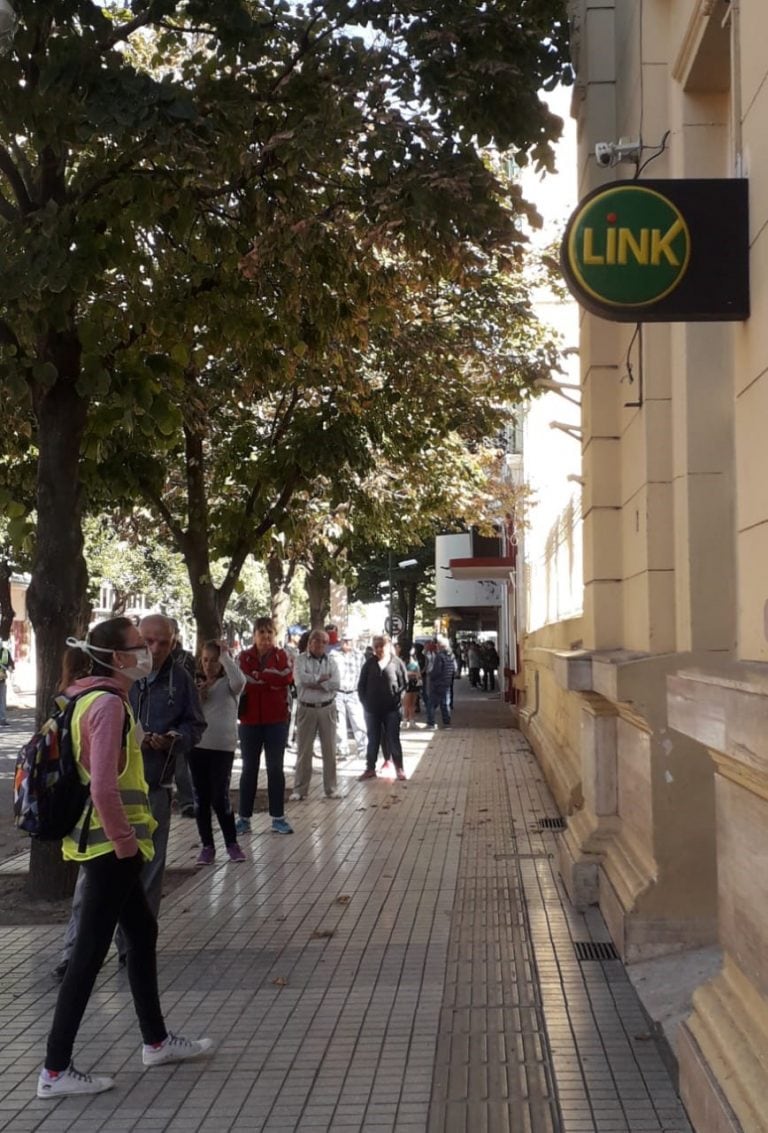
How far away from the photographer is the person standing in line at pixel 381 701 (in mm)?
16753

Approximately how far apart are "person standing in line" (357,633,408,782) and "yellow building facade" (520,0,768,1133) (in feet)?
18.2

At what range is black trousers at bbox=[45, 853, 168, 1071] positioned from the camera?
16.4 feet

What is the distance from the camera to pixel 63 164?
920cm

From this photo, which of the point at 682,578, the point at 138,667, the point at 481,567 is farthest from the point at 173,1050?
the point at 481,567

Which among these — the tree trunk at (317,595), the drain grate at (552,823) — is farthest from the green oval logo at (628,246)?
the tree trunk at (317,595)

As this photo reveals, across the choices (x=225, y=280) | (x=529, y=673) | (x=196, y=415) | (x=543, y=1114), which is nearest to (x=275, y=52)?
(x=225, y=280)

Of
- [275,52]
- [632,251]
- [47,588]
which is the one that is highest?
[275,52]

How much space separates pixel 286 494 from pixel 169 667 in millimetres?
6825

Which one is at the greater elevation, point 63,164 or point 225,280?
point 63,164

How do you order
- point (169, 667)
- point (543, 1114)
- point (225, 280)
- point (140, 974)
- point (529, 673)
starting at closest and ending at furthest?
point (543, 1114)
point (140, 974)
point (169, 667)
point (225, 280)
point (529, 673)

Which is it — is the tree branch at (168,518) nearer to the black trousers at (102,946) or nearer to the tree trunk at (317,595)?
the black trousers at (102,946)

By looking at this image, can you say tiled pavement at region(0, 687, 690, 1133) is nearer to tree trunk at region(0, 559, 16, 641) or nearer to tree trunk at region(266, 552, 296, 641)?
tree trunk at region(266, 552, 296, 641)

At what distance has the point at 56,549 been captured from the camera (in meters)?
8.91

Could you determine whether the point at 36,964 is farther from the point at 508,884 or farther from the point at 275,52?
the point at 275,52
